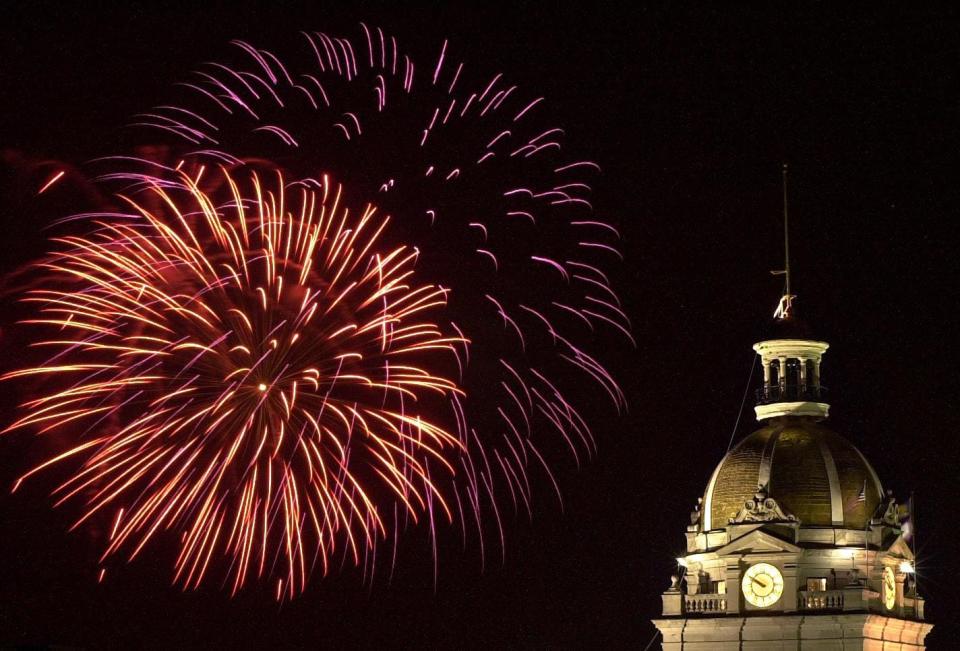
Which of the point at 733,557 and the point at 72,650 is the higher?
the point at 733,557

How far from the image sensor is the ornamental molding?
92.7 metres

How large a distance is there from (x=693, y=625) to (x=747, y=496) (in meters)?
6.04

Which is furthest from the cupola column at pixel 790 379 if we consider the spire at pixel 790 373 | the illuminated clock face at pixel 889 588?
the illuminated clock face at pixel 889 588

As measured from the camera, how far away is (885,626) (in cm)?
9150

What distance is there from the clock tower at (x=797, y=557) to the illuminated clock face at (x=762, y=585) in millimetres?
43

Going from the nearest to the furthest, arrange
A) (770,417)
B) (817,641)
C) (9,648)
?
(9,648) → (817,641) → (770,417)

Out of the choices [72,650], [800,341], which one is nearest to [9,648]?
[72,650]

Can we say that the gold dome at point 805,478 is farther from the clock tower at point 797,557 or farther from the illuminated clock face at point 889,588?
the illuminated clock face at point 889,588

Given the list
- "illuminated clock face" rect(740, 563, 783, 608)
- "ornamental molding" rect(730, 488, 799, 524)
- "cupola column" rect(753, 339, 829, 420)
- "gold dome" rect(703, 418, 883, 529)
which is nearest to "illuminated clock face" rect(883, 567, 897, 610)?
"gold dome" rect(703, 418, 883, 529)

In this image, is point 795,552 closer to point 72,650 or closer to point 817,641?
point 817,641

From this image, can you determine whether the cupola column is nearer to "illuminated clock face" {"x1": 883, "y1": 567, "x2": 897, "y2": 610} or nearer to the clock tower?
the clock tower

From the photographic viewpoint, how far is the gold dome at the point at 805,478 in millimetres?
93312

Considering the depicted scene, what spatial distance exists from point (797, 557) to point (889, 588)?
4.40m

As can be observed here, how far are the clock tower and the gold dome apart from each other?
4cm
